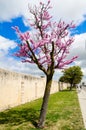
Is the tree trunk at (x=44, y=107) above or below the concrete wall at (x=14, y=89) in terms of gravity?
below

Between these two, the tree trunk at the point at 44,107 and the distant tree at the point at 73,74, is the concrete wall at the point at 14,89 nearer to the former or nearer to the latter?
the tree trunk at the point at 44,107

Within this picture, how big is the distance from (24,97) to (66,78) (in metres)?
43.2

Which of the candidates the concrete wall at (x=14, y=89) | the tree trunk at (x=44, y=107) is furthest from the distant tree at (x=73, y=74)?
the tree trunk at (x=44, y=107)

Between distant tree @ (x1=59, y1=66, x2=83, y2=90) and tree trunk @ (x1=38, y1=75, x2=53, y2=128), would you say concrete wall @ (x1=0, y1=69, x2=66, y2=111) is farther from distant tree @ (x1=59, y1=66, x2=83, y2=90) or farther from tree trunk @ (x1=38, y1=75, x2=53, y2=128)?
distant tree @ (x1=59, y1=66, x2=83, y2=90)

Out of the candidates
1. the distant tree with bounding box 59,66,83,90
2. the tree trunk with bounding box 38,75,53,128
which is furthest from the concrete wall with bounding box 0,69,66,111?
the distant tree with bounding box 59,66,83,90

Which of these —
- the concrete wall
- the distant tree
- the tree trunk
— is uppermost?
the distant tree

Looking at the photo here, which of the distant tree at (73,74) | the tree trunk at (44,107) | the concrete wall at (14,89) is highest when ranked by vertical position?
the distant tree at (73,74)

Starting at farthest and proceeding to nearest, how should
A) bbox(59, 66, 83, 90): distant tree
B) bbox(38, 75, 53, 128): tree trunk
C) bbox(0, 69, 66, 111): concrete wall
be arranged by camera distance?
bbox(59, 66, 83, 90): distant tree, bbox(0, 69, 66, 111): concrete wall, bbox(38, 75, 53, 128): tree trunk

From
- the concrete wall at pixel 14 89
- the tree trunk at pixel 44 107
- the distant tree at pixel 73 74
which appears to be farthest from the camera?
the distant tree at pixel 73 74

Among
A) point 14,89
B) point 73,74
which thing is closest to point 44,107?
point 14,89

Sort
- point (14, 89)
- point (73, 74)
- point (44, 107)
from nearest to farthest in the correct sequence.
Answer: point (44, 107)
point (14, 89)
point (73, 74)

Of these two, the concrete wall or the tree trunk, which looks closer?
the tree trunk

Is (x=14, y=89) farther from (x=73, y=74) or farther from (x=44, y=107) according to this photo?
(x=73, y=74)

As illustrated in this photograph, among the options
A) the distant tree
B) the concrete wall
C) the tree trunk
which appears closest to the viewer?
the tree trunk
